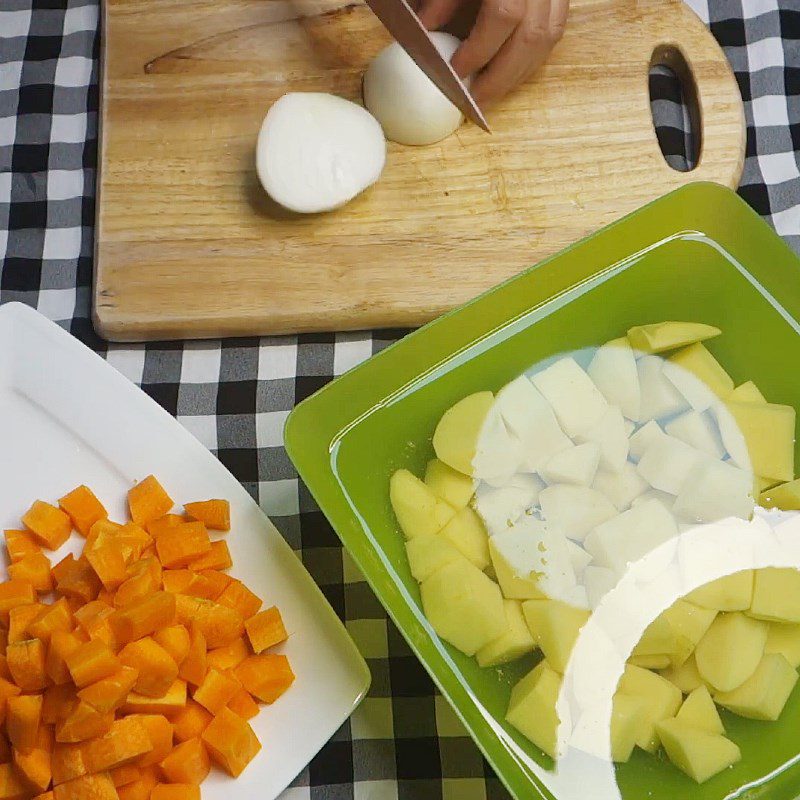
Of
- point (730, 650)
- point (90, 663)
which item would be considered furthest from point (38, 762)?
point (730, 650)

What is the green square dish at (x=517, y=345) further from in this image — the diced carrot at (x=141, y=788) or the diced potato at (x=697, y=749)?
the diced carrot at (x=141, y=788)

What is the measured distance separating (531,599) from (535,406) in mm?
201

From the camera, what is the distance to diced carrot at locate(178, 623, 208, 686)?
97 centimetres

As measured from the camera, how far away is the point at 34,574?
3.39 ft

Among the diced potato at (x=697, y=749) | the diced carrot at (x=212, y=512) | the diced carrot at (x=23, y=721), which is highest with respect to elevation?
the diced potato at (x=697, y=749)

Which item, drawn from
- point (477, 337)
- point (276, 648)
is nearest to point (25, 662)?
point (276, 648)

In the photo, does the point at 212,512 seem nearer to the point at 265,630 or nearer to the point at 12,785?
the point at 265,630

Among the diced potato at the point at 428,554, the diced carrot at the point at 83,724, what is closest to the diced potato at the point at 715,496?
the diced potato at the point at 428,554

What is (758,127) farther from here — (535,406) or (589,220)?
(535,406)

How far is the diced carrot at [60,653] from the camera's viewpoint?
0.93 metres

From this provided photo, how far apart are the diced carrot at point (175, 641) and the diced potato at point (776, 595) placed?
0.57 m

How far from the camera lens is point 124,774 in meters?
0.95

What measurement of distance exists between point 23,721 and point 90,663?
0.36ft

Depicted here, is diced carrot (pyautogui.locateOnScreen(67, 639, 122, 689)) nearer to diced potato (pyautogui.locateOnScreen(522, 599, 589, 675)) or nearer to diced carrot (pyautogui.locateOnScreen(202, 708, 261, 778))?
diced carrot (pyautogui.locateOnScreen(202, 708, 261, 778))
